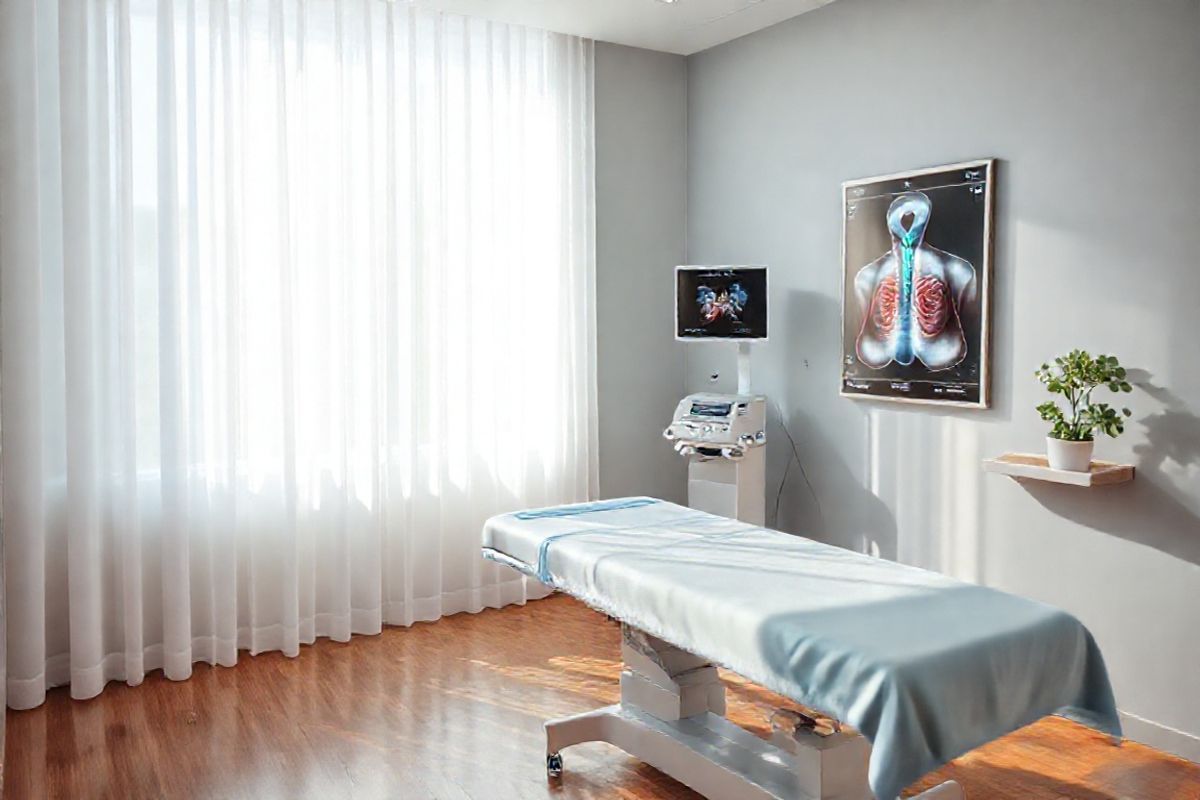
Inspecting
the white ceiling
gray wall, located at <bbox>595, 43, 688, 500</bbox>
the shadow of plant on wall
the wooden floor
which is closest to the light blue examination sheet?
the wooden floor

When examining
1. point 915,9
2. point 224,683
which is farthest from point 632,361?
point 224,683

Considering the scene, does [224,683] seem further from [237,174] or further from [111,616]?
[237,174]

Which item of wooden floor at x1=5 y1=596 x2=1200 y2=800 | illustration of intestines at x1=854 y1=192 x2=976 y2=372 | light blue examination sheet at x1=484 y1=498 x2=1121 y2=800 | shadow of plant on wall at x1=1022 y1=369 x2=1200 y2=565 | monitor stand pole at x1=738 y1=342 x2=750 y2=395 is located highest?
illustration of intestines at x1=854 y1=192 x2=976 y2=372

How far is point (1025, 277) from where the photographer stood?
3.36 meters

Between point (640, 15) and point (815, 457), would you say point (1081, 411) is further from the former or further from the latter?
point (640, 15)

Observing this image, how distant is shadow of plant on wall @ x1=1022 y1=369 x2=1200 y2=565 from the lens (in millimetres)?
2928

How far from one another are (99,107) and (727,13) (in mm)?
2546

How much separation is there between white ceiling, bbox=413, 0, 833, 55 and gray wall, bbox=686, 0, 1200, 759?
17 cm

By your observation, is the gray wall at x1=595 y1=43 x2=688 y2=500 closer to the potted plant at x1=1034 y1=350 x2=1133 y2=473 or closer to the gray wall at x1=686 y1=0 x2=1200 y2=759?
the gray wall at x1=686 y1=0 x2=1200 y2=759

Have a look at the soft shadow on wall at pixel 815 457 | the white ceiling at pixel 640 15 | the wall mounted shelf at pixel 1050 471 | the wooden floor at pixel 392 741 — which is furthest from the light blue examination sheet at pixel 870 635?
the white ceiling at pixel 640 15

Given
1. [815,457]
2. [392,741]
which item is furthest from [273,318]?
[815,457]

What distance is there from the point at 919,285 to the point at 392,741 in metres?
2.52

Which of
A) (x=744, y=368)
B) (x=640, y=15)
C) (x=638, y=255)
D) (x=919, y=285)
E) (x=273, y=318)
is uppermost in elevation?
(x=640, y=15)

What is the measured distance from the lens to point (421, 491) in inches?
168
